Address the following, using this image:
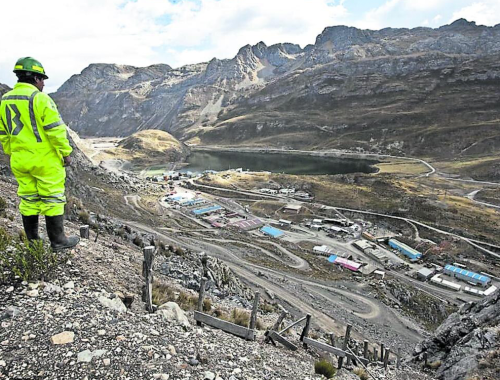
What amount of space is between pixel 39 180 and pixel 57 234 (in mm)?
1310

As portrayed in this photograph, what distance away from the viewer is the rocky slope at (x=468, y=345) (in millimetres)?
10609

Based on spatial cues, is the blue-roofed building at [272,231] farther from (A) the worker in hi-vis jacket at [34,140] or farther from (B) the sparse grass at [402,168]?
(B) the sparse grass at [402,168]

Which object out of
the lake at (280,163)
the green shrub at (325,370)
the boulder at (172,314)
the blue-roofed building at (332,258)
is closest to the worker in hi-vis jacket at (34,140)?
the boulder at (172,314)

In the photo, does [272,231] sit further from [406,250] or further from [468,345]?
[468,345]

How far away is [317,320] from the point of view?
2538 centimetres

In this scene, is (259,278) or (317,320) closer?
(317,320)

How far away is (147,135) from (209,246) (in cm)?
15733

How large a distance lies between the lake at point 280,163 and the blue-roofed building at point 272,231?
6823 centimetres

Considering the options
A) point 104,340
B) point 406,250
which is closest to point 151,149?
point 406,250

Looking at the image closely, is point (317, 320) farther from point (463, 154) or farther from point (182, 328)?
point (463, 154)

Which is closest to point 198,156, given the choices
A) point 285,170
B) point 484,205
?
point 285,170

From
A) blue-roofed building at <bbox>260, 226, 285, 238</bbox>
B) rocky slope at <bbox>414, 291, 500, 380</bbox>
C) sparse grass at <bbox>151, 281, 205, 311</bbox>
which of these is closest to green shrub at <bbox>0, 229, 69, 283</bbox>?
sparse grass at <bbox>151, 281, 205, 311</bbox>

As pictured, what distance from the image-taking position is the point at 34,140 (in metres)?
5.68

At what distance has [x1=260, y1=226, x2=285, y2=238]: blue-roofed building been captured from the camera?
185 ft
